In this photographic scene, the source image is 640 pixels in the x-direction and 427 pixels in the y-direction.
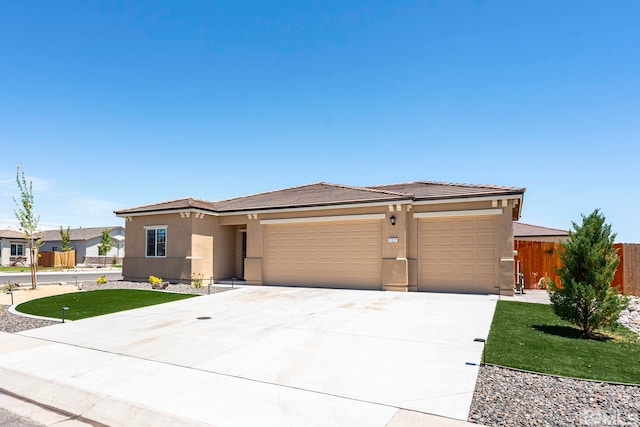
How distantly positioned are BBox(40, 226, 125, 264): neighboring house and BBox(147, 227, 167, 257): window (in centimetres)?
3364

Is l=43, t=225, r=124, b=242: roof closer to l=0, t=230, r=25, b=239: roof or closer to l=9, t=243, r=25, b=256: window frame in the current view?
l=9, t=243, r=25, b=256: window frame

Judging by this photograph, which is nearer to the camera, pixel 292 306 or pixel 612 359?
pixel 612 359

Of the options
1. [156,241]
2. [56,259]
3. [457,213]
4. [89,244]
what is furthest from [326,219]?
[89,244]

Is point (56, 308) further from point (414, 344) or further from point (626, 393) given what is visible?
point (626, 393)

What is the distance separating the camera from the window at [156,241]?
1975 cm

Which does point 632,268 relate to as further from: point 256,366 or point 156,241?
point 156,241

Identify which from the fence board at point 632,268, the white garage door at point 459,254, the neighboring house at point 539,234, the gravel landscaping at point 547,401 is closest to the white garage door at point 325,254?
the white garage door at point 459,254

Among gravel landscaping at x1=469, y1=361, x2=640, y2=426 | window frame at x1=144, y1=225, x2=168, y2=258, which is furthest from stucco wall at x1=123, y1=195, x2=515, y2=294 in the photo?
gravel landscaping at x1=469, y1=361, x2=640, y2=426

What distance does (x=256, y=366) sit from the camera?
6418mm

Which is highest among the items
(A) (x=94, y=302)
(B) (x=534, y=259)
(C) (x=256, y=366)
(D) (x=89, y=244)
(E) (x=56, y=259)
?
(D) (x=89, y=244)

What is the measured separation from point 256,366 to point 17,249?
Answer: 52585mm

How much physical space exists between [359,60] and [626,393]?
14566 mm

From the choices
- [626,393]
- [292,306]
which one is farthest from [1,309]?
[626,393]

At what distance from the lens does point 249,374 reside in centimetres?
605
